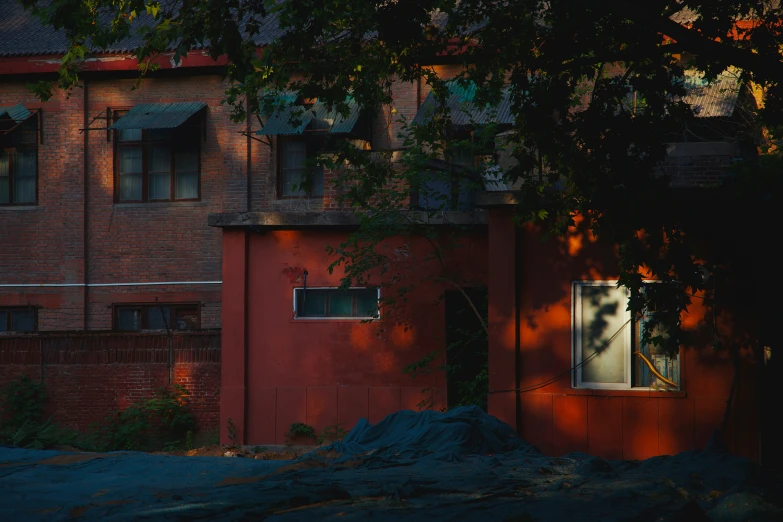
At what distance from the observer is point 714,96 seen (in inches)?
730

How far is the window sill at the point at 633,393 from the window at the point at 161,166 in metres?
11.1

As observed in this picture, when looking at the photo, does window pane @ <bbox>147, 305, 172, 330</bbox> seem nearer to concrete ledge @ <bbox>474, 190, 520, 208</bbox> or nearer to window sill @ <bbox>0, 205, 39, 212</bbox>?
window sill @ <bbox>0, 205, 39, 212</bbox>

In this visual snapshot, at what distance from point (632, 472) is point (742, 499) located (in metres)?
2.51

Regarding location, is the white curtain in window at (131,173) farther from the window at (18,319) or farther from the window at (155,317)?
the window at (18,319)

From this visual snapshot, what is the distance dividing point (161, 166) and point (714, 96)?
1113 centimetres

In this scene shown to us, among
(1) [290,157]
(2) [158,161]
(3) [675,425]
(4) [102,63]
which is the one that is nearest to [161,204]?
(2) [158,161]

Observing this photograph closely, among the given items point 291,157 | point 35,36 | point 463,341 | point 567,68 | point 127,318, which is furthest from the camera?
point 35,36

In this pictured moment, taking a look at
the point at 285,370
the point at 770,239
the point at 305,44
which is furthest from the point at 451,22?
the point at 285,370

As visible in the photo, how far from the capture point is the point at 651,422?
13.0 metres

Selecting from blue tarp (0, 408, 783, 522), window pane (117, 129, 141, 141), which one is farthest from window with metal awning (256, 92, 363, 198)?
blue tarp (0, 408, 783, 522)

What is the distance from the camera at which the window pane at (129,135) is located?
2191 cm

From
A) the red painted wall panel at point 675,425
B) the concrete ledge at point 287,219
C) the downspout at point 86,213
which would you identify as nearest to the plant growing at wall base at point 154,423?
the concrete ledge at point 287,219

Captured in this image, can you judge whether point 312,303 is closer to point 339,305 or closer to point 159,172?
point 339,305

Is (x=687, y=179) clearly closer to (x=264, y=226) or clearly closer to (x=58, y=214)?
(x=264, y=226)
